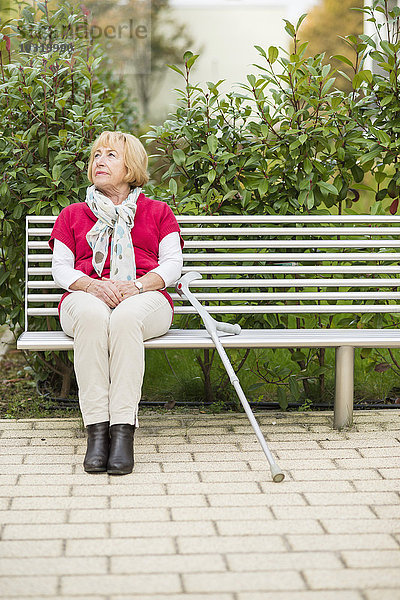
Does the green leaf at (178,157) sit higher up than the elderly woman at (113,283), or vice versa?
the green leaf at (178,157)

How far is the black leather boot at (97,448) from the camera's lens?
3439mm

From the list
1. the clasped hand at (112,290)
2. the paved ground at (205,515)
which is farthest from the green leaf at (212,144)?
the paved ground at (205,515)

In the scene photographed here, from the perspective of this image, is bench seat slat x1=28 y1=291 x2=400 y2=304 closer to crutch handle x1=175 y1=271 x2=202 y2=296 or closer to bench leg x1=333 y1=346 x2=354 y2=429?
crutch handle x1=175 y1=271 x2=202 y2=296

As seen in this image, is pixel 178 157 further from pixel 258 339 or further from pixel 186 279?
pixel 258 339

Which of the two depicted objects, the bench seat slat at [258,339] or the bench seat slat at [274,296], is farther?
the bench seat slat at [274,296]

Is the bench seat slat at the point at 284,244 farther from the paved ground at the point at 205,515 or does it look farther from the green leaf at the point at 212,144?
the paved ground at the point at 205,515

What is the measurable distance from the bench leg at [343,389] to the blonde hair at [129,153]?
4.07 feet

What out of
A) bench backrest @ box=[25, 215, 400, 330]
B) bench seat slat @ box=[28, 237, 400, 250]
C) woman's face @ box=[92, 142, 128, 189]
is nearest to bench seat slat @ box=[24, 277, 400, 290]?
bench backrest @ box=[25, 215, 400, 330]

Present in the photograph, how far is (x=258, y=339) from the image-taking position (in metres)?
3.83

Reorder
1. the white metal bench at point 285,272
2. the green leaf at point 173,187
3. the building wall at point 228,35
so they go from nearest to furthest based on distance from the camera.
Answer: the white metal bench at point 285,272 → the green leaf at point 173,187 → the building wall at point 228,35

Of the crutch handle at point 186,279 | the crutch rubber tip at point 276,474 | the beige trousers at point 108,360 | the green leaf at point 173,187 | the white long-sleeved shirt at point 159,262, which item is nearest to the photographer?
the crutch rubber tip at point 276,474

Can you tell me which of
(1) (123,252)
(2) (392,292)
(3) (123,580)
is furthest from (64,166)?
(3) (123,580)

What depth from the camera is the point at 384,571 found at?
2.57 meters

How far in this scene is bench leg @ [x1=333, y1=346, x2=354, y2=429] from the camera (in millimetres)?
4008
